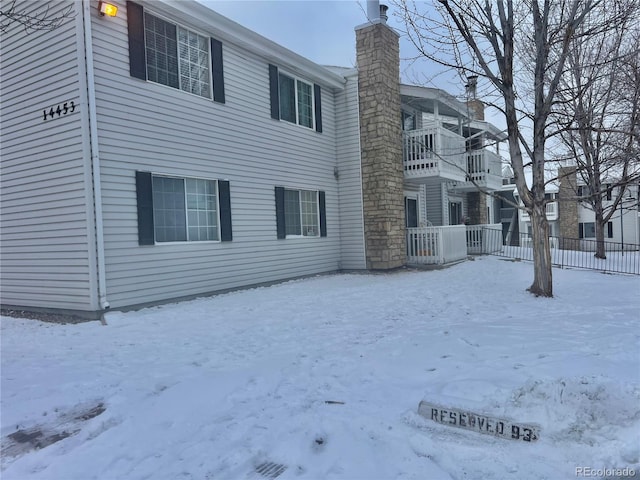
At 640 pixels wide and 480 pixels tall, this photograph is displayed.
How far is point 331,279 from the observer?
11.1 m

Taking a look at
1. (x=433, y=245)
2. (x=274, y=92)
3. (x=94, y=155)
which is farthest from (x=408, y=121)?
(x=94, y=155)

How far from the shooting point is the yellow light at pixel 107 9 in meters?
6.65

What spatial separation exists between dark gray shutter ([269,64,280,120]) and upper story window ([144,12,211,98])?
1948mm

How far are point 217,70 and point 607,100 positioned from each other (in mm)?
9666

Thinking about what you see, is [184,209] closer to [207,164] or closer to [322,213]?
[207,164]

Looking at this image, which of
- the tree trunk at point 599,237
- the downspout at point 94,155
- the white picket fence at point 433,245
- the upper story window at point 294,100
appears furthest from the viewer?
the tree trunk at point 599,237

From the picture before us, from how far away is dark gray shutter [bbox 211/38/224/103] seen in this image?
28.9ft

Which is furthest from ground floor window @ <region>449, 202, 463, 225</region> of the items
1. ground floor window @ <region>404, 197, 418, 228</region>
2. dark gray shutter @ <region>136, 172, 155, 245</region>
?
dark gray shutter @ <region>136, 172, 155, 245</region>

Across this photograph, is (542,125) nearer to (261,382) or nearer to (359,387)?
(359,387)

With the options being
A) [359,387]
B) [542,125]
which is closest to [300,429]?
[359,387]

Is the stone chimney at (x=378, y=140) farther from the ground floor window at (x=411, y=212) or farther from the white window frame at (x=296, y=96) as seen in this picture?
the ground floor window at (x=411, y=212)

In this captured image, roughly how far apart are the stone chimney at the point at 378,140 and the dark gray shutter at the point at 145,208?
6.70 metres

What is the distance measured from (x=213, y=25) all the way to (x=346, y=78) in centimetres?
508

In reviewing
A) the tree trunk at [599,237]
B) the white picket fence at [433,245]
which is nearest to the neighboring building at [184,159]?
the white picket fence at [433,245]
